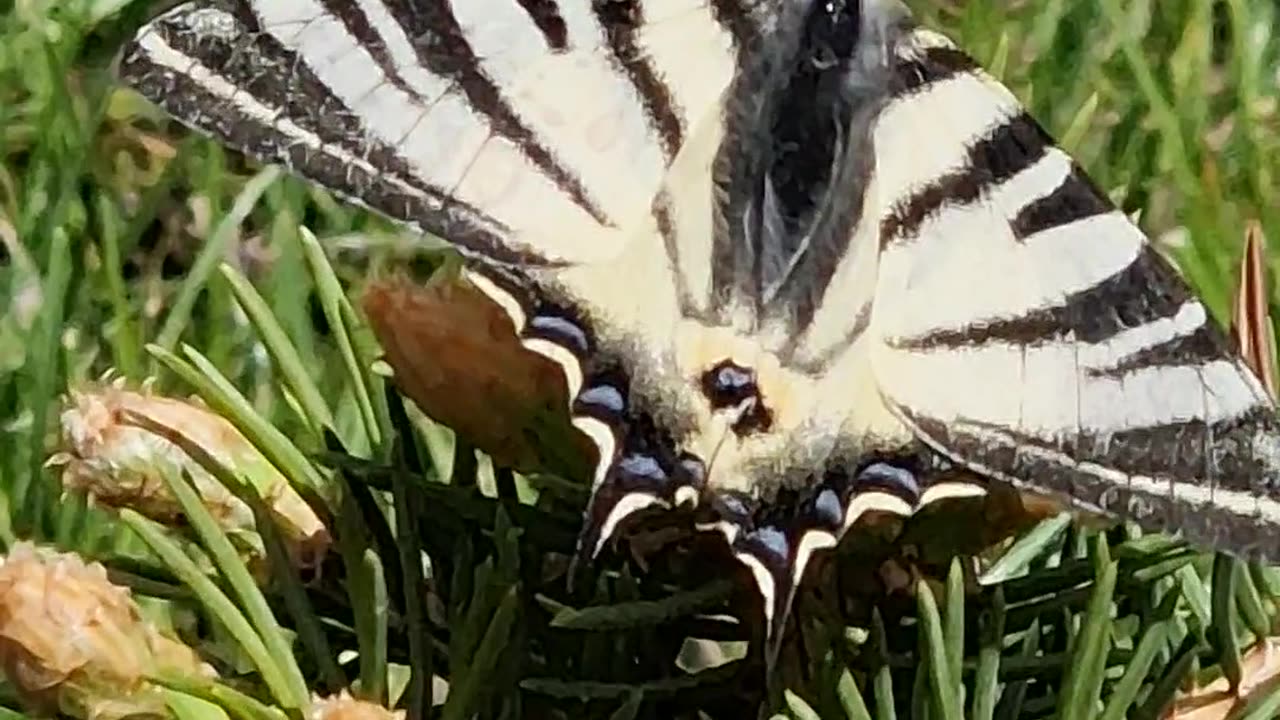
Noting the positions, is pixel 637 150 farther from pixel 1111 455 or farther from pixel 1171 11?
pixel 1171 11

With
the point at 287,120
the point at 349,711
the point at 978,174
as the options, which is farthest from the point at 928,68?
the point at 349,711

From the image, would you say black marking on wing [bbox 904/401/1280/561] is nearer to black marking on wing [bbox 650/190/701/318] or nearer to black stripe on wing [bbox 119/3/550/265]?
black marking on wing [bbox 650/190/701/318]

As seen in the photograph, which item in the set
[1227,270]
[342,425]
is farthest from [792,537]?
[1227,270]

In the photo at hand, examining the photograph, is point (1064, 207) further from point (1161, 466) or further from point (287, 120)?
point (287, 120)

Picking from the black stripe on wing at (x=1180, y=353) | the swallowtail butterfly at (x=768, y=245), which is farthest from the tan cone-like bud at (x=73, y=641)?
the black stripe on wing at (x=1180, y=353)

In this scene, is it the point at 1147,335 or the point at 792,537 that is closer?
the point at 792,537

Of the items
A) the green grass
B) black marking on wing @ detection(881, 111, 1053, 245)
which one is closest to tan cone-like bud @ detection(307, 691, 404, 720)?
the green grass

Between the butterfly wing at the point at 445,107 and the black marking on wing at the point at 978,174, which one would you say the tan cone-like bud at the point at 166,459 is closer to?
the butterfly wing at the point at 445,107
